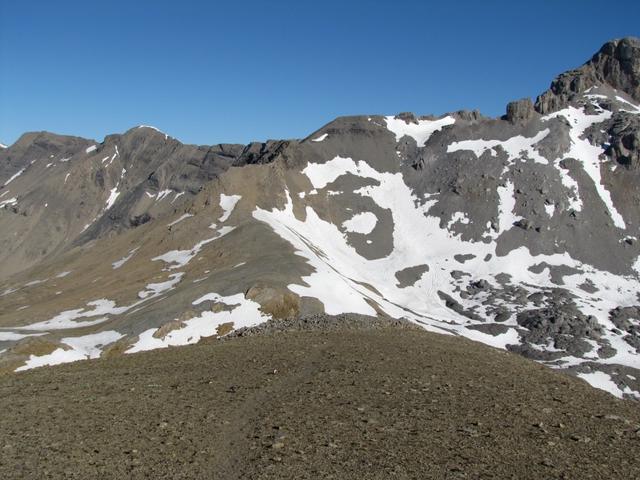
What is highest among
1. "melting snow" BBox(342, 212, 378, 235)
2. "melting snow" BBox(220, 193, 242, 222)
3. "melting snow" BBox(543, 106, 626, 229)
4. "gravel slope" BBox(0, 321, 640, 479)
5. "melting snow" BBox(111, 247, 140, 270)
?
"melting snow" BBox(543, 106, 626, 229)

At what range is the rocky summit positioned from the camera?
234 ft

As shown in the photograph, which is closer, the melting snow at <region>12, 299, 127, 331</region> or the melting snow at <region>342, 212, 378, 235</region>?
the melting snow at <region>12, 299, 127, 331</region>

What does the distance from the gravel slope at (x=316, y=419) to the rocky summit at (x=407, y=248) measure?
93.4 feet

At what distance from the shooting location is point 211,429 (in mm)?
18484

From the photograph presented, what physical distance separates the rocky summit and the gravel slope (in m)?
28.5

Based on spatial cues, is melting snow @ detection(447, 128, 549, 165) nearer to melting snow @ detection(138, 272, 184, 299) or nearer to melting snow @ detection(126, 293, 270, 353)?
melting snow @ detection(138, 272, 184, 299)

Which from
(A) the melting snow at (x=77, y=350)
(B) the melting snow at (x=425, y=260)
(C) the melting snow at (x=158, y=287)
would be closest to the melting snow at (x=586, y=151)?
(B) the melting snow at (x=425, y=260)

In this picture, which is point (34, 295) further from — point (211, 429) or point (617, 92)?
point (617, 92)

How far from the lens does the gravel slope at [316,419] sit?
15.6m

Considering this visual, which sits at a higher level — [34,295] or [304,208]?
[304,208]

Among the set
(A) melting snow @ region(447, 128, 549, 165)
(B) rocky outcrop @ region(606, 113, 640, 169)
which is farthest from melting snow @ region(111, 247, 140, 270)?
(B) rocky outcrop @ region(606, 113, 640, 169)

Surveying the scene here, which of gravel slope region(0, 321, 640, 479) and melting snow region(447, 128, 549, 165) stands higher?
melting snow region(447, 128, 549, 165)

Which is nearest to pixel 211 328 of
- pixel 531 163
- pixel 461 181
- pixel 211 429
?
pixel 211 429

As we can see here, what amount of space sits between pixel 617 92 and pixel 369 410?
21305cm
